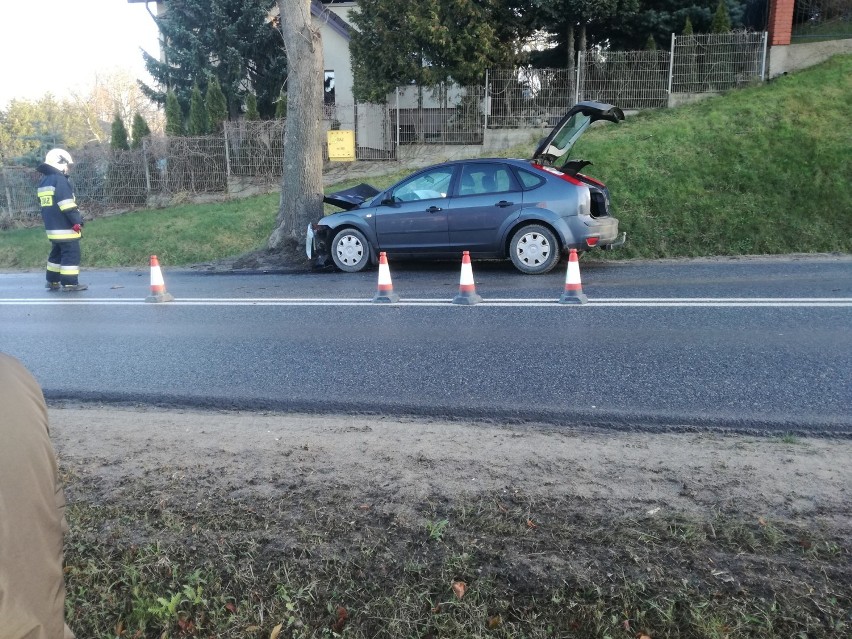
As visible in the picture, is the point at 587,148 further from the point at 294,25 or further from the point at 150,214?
the point at 150,214

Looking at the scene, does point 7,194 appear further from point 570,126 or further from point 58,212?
point 570,126

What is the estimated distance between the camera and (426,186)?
461 inches

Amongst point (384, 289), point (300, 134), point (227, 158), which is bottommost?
point (384, 289)

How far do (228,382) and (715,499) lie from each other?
164 inches

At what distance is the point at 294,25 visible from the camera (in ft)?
45.3

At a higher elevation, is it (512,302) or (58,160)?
(58,160)

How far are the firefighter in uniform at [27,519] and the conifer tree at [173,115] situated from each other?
25.3 meters

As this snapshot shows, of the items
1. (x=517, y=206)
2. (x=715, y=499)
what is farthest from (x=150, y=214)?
(x=715, y=499)

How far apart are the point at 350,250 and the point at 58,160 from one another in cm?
491

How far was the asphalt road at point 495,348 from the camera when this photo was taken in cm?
546

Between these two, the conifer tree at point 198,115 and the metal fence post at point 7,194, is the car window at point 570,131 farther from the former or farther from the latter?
the metal fence post at point 7,194

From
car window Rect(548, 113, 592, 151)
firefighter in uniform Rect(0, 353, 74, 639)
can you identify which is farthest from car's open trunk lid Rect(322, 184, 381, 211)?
firefighter in uniform Rect(0, 353, 74, 639)

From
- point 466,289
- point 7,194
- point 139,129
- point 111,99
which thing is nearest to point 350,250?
point 466,289

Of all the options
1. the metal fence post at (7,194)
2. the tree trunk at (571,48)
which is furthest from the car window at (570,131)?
the metal fence post at (7,194)
